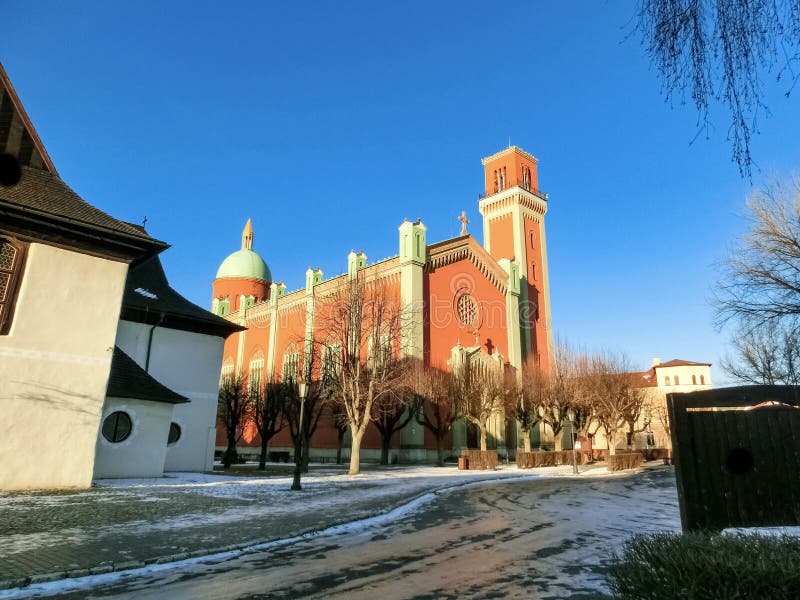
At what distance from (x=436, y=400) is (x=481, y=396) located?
290 centimetres

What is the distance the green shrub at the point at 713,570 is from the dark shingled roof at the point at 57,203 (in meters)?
16.4

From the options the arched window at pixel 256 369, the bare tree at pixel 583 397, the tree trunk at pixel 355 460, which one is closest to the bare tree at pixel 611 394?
the bare tree at pixel 583 397

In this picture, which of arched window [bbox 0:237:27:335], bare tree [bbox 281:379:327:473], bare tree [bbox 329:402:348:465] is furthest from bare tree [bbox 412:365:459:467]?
arched window [bbox 0:237:27:335]

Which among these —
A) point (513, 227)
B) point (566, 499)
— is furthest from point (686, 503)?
point (513, 227)

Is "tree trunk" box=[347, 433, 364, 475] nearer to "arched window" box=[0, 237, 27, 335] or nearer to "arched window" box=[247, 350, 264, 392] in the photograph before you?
"arched window" box=[0, 237, 27, 335]

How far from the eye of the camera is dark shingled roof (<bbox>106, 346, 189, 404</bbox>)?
18984 mm

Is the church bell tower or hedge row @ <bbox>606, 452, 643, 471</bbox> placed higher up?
the church bell tower

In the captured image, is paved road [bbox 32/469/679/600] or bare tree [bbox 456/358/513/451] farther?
bare tree [bbox 456/358/513/451]

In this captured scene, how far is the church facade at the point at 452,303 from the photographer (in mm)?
36750

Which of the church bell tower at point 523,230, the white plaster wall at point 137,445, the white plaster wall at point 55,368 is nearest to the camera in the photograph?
the white plaster wall at point 55,368

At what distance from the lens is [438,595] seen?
5285 millimetres

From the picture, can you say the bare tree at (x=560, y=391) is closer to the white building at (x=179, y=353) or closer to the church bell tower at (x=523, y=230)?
the church bell tower at (x=523, y=230)

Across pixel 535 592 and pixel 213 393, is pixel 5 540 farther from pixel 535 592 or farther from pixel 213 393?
pixel 213 393

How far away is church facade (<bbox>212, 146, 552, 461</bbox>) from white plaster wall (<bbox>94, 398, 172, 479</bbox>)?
9.44m
